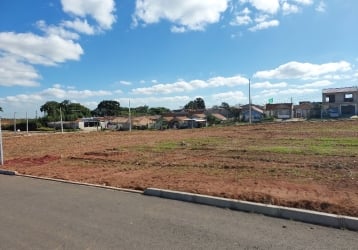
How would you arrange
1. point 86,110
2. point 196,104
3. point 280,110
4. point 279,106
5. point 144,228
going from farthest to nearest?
point 196,104 → point 86,110 → point 279,106 → point 280,110 → point 144,228

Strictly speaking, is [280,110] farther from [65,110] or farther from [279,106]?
[65,110]

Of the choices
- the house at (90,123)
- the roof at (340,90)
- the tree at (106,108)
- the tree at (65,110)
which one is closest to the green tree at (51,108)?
the tree at (65,110)

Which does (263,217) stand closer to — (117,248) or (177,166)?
(117,248)

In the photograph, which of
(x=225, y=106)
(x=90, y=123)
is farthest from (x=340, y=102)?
(x=90, y=123)

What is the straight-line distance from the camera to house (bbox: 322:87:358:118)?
69250 millimetres

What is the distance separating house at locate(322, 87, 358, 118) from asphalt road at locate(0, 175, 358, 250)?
67.2m

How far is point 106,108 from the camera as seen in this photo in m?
124

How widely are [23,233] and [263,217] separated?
4001mm

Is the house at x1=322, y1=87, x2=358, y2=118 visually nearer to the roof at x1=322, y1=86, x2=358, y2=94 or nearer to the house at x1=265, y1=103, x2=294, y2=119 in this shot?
the roof at x1=322, y1=86, x2=358, y2=94

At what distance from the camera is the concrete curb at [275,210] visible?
18.4 ft

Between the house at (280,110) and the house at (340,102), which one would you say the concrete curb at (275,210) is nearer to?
the house at (340,102)

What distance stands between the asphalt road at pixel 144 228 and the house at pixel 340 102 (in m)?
67.2

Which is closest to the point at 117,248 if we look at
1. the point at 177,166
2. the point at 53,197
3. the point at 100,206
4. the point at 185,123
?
the point at 100,206

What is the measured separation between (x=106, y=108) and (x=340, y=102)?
257 feet
